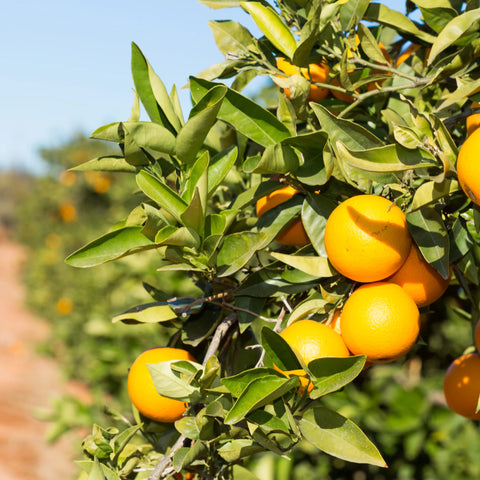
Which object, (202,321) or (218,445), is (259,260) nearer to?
(202,321)

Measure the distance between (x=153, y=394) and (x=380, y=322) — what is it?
332mm

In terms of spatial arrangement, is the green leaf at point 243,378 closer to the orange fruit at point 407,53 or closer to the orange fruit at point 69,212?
the orange fruit at point 407,53

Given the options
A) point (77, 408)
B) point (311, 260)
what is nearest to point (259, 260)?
point (311, 260)

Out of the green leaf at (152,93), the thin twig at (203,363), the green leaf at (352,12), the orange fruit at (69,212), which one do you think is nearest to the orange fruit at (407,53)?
the green leaf at (352,12)

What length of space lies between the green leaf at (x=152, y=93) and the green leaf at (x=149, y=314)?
26 cm

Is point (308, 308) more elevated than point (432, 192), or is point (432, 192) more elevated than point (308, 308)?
point (432, 192)

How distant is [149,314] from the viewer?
2.43 ft

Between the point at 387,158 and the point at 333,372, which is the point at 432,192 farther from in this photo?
the point at 333,372

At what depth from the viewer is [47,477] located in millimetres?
3865

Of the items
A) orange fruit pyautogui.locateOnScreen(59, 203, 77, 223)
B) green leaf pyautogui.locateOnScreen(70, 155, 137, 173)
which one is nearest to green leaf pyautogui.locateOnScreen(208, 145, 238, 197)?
green leaf pyautogui.locateOnScreen(70, 155, 137, 173)

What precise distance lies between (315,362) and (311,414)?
8 centimetres

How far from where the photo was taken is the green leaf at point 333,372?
56cm

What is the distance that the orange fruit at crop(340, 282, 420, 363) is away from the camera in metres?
0.61

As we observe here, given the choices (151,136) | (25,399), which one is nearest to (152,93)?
(151,136)
